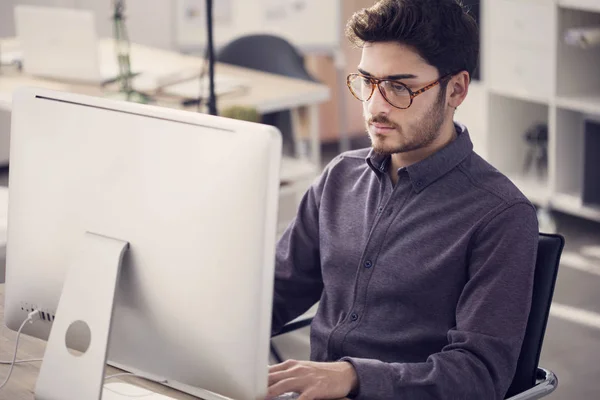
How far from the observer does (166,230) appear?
1.28m

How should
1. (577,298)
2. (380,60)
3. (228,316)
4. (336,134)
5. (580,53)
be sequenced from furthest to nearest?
(336,134), (580,53), (577,298), (380,60), (228,316)

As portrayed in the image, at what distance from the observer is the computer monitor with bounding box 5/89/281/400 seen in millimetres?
1215

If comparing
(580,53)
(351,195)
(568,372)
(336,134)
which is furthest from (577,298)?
(336,134)

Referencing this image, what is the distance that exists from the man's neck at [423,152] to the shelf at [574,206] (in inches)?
101

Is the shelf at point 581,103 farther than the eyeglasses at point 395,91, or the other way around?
the shelf at point 581,103

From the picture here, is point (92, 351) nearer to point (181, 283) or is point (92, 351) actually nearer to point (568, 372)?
point (181, 283)

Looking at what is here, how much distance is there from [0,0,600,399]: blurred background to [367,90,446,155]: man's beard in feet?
3.25

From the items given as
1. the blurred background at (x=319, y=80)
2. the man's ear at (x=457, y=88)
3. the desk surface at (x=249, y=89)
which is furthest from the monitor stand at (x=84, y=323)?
the desk surface at (x=249, y=89)

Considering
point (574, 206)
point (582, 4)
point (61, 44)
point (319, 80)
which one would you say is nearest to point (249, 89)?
point (61, 44)

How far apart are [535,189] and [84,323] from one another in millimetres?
3296

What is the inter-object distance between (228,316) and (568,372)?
6.62ft

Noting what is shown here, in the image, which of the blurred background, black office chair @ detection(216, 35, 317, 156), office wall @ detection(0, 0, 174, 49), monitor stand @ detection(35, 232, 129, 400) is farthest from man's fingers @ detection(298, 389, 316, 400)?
office wall @ detection(0, 0, 174, 49)

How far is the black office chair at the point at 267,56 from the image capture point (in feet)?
12.8

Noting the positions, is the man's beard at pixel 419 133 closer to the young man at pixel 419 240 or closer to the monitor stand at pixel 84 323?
the young man at pixel 419 240
